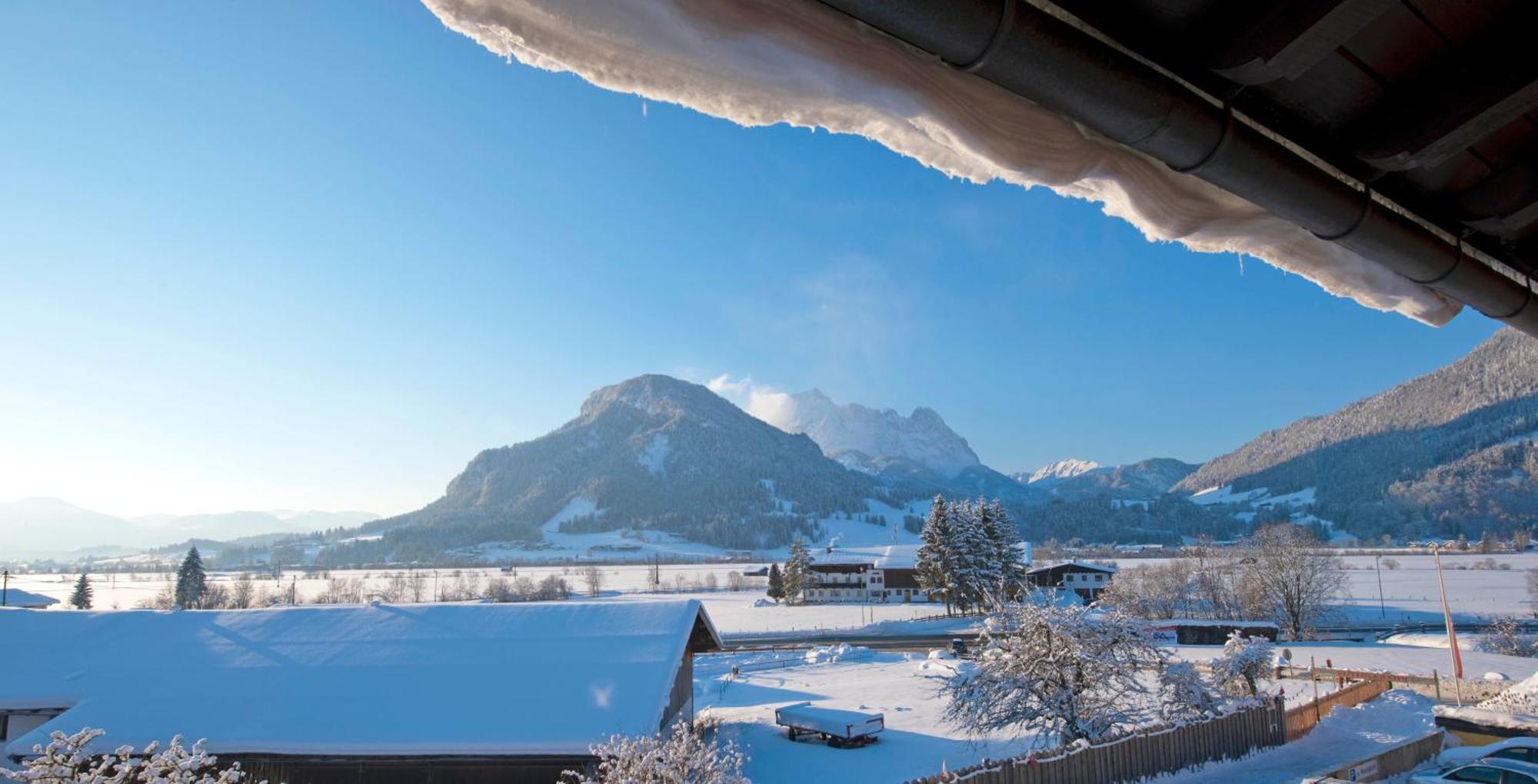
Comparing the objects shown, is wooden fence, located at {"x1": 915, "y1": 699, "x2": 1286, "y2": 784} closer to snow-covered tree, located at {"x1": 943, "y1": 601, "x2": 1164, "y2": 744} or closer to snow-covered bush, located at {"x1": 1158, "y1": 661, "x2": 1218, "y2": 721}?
snow-covered bush, located at {"x1": 1158, "y1": 661, "x2": 1218, "y2": 721}

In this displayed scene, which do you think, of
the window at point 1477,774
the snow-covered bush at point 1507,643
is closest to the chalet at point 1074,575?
the snow-covered bush at point 1507,643

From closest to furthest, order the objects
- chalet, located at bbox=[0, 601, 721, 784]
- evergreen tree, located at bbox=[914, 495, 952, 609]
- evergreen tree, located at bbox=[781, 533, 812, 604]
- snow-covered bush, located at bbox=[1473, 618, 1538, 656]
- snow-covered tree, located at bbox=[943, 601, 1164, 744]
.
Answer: chalet, located at bbox=[0, 601, 721, 784]
snow-covered tree, located at bbox=[943, 601, 1164, 744]
snow-covered bush, located at bbox=[1473, 618, 1538, 656]
evergreen tree, located at bbox=[914, 495, 952, 609]
evergreen tree, located at bbox=[781, 533, 812, 604]

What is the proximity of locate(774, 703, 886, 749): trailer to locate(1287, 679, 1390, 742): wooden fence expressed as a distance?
1148 centimetres

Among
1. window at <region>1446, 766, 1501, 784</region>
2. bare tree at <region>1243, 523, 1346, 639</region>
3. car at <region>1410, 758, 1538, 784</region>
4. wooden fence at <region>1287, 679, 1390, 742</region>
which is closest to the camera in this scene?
car at <region>1410, 758, 1538, 784</region>

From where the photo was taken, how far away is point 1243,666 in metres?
23.3

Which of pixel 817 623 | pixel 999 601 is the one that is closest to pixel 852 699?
pixel 999 601

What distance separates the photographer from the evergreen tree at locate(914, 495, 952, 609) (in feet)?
202

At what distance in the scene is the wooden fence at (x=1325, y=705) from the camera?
21766 mm

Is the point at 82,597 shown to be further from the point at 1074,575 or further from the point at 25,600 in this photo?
the point at 1074,575

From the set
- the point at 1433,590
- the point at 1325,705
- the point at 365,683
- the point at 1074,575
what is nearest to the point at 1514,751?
the point at 1325,705

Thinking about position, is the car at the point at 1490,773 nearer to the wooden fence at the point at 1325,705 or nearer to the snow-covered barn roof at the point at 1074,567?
the wooden fence at the point at 1325,705

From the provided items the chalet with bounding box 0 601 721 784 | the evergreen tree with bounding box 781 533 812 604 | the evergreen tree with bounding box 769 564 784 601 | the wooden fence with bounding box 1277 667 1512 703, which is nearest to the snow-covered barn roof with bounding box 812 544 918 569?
the evergreen tree with bounding box 781 533 812 604

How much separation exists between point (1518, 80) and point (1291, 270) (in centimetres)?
76

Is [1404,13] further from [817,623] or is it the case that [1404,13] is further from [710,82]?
[817,623]
